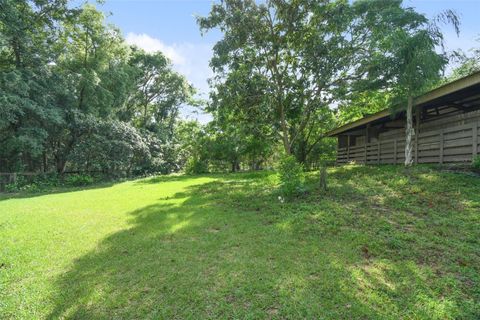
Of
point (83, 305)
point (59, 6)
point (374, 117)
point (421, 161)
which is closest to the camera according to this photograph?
point (83, 305)

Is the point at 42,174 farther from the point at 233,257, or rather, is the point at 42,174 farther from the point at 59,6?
the point at 233,257

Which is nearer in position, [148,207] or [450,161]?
[148,207]

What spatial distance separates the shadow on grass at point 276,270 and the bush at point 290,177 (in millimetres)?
1075

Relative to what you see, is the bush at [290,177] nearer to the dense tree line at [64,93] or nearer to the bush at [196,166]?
the dense tree line at [64,93]

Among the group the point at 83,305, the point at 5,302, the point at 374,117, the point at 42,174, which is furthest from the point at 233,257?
the point at 42,174

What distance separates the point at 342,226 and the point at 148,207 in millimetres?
4915

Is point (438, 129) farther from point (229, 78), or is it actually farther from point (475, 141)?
point (229, 78)

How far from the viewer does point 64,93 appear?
15.6 metres

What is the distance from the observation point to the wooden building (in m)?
7.40

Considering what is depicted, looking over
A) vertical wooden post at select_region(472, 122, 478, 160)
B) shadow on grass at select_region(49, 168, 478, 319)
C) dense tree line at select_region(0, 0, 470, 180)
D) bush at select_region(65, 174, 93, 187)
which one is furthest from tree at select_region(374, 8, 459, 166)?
bush at select_region(65, 174, 93, 187)

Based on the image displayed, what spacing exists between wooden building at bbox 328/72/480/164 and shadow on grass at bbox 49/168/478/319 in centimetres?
360

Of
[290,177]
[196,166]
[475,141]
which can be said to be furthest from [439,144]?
[196,166]

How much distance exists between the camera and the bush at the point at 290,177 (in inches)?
252

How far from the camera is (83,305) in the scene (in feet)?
8.50
